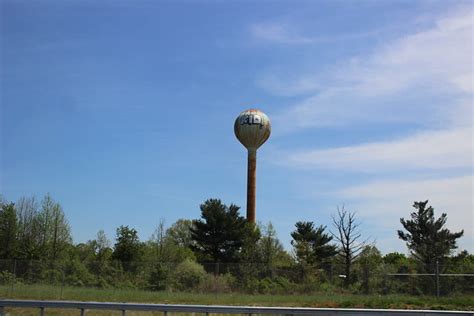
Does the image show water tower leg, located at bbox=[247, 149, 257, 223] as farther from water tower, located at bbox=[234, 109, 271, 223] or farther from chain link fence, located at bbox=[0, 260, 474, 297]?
chain link fence, located at bbox=[0, 260, 474, 297]

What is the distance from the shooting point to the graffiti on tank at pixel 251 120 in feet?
183

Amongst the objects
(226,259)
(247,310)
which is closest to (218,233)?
(226,259)

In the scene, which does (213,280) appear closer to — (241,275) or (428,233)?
(241,275)

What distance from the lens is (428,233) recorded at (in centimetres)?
4853

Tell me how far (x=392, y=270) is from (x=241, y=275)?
9790mm

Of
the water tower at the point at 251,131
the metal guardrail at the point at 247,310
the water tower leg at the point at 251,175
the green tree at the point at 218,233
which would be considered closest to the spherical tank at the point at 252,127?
the water tower at the point at 251,131

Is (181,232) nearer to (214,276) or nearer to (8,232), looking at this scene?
(8,232)

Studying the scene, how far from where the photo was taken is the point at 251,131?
5616cm

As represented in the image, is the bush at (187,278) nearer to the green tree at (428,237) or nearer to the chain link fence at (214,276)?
the chain link fence at (214,276)

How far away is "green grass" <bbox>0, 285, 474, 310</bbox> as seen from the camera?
2419 centimetres

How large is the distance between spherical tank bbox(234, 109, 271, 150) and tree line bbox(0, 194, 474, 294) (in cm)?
938

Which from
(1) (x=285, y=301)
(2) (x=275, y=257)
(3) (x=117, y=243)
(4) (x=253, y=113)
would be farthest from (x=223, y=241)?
(1) (x=285, y=301)

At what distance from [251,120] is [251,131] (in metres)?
1.27

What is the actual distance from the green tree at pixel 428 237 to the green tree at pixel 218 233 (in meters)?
15.9
